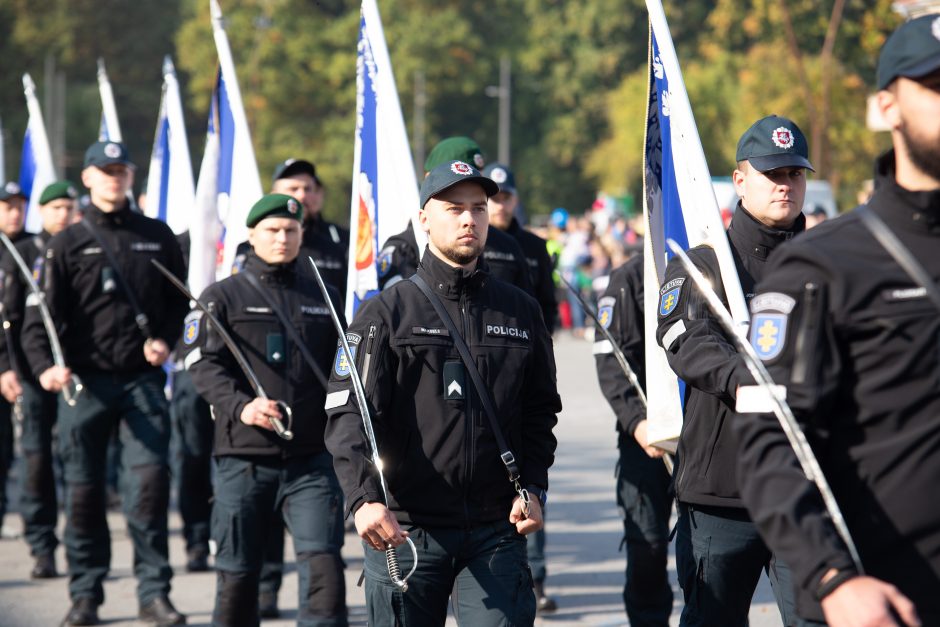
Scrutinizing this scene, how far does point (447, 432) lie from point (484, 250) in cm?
308

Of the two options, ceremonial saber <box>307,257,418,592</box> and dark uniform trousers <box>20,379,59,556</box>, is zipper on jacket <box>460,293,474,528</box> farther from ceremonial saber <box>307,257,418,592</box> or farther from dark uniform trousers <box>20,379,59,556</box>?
dark uniform trousers <box>20,379,59,556</box>

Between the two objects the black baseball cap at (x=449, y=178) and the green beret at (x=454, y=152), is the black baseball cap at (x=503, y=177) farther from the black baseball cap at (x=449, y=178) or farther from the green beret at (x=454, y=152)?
the black baseball cap at (x=449, y=178)

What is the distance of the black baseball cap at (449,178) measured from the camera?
5031 mm

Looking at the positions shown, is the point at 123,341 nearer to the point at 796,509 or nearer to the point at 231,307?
the point at 231,307

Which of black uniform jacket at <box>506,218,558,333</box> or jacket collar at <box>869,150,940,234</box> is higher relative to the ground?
jacket collar at <box>869,150,940,234</box>

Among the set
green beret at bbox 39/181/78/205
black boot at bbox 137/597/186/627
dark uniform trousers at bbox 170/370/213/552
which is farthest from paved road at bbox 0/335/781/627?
green beret at bbox 39/181/78/205

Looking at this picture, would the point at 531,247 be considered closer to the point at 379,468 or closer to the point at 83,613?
the point at 83,613

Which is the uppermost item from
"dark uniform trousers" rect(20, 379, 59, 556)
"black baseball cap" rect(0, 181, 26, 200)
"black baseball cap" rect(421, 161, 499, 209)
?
"black baseball cap" rect(421, 161, 499, 209)

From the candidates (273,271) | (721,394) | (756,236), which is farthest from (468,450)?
(273,271)

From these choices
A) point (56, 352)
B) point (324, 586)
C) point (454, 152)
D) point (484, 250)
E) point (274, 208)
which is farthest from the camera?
point (56, 352)

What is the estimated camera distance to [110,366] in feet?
28.0

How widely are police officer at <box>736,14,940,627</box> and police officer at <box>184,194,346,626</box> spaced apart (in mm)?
3611

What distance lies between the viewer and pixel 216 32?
1011 centimetres

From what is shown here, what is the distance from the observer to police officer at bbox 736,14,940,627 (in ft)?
10.2
